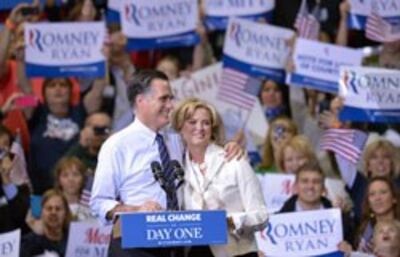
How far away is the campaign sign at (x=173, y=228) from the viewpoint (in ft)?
24.8

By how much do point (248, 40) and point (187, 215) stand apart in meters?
5.50

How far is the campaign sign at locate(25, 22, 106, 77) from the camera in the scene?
12852 mm

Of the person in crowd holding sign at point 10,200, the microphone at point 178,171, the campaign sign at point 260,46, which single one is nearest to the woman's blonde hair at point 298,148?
the campaign sign at point 260,46

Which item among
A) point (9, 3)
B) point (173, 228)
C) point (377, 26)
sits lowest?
point (377, 26)

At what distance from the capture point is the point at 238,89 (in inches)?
502

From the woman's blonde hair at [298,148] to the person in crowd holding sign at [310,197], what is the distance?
1.43 feet

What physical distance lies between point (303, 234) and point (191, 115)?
8.75 feet

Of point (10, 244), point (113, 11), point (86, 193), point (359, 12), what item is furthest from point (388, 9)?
point (10, 244)

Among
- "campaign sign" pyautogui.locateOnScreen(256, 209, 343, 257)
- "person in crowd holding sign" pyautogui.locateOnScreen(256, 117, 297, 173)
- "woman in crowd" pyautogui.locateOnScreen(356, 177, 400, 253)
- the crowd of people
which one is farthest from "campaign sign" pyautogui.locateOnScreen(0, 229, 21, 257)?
"person in crowd holding sign" pyautogui.locateOnScreen(256, 117, 297, 173)

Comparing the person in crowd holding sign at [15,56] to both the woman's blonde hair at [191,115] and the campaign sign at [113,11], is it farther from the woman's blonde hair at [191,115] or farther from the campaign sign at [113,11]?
the woman's blonde hair at [191,115]

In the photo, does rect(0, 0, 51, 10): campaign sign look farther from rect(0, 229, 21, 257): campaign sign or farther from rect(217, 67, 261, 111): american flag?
rect(0, 229, 21, 257): campaign sign

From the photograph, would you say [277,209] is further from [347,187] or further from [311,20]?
[311,20]

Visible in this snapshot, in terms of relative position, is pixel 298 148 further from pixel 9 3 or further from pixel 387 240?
pixel 9 3

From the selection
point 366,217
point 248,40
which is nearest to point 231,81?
point 248,40
